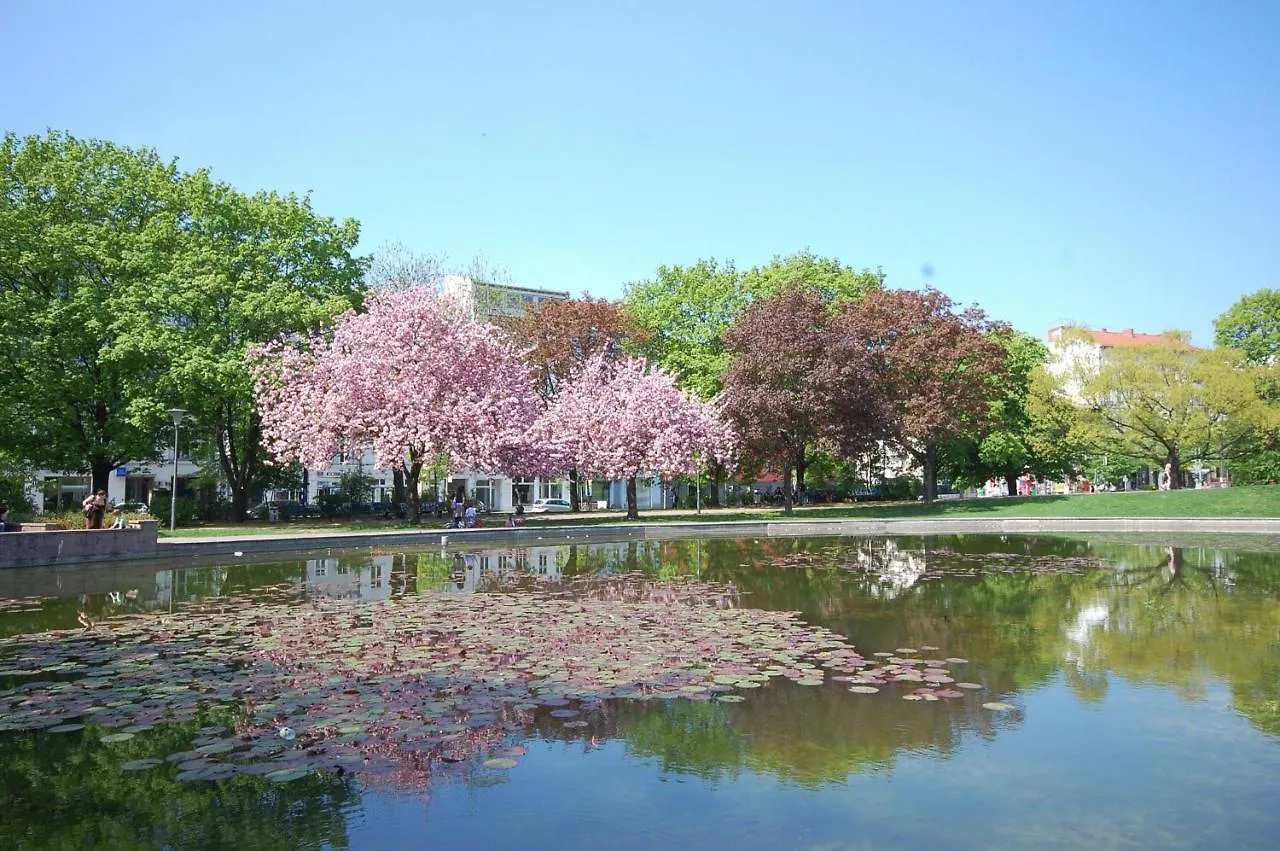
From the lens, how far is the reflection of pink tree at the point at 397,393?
38.2 metres

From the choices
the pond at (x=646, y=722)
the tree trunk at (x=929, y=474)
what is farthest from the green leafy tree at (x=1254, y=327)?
the pond at (x=646, y=722)

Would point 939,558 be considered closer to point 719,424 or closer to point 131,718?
point 131,718

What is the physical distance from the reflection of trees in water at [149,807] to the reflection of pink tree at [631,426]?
39.8 meters

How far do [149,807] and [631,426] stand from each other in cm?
4244

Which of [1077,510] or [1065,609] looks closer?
[1065,609]

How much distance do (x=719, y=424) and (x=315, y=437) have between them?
77.3ft

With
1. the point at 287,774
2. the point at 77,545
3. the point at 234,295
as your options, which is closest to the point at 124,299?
the point at 234,295

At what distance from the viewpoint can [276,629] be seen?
43.9ft

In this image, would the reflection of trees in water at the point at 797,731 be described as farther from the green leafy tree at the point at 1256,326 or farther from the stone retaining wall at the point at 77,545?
the green leafy tree at the point at 1256,326

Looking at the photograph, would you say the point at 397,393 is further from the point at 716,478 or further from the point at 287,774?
the point at 716,478

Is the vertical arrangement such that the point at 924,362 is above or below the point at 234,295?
below

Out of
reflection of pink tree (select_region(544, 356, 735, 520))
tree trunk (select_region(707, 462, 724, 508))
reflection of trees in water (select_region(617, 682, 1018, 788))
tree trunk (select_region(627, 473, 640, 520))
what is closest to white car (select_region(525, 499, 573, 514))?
tree trunk (select_region(707, 462, 724, 508))

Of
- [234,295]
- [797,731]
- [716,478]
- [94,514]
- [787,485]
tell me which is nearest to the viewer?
[797,731]

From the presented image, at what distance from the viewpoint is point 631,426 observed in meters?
48.5
